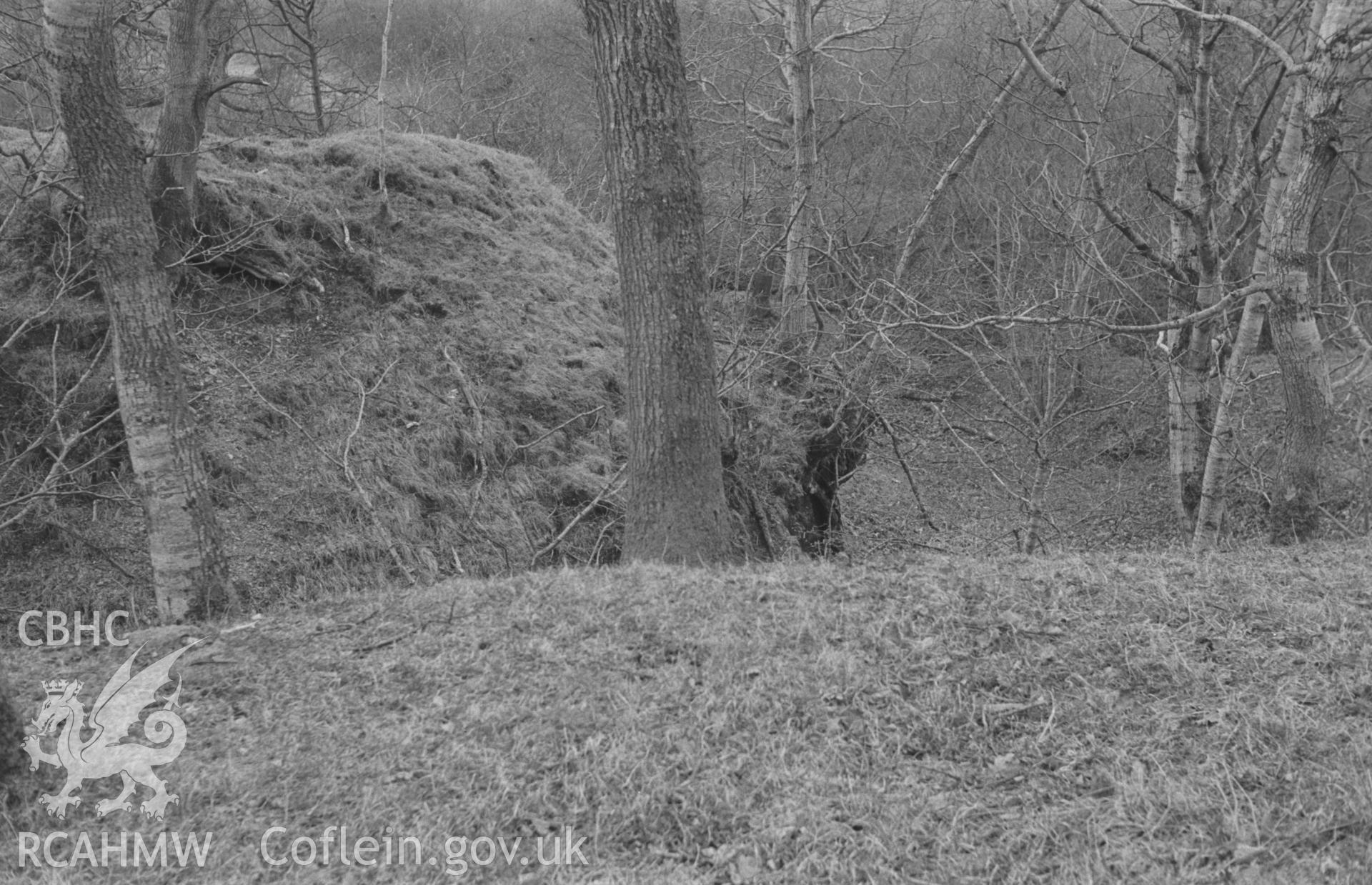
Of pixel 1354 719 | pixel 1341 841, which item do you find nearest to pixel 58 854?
pixel 1341 841

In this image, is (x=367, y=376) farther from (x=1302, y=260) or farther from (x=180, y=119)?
(x=1302, y=260)

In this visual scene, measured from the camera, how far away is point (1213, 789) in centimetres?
312

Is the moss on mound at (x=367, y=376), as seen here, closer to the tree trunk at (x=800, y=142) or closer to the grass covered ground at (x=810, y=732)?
the tree trunk at (x=800, y=142)

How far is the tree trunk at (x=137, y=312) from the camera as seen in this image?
5758 mm

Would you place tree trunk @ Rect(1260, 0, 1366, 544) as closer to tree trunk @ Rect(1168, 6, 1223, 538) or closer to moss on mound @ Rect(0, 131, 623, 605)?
tree trunk @ Rect(1168, 6, 1223, 538)

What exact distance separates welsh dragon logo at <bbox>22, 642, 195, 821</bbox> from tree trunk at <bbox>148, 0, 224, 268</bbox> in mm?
5579

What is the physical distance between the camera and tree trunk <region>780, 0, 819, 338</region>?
11227 mm

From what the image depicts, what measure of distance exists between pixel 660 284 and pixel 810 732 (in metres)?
3.35

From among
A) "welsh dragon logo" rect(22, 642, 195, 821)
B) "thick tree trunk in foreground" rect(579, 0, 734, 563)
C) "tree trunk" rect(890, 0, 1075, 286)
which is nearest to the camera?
"welsh dragon logo" rect(22, 642, 195, 821)

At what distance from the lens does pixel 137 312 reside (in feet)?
19.5

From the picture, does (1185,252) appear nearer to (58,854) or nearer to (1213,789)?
(1213,789)

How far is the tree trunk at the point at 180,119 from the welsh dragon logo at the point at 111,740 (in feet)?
18.3
